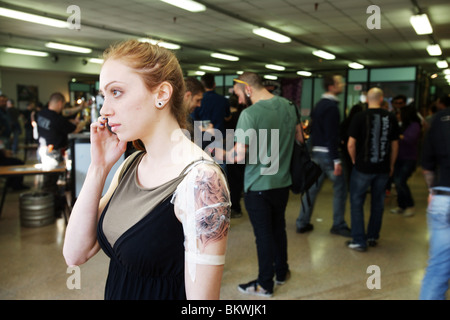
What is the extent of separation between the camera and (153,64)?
0.95 meters

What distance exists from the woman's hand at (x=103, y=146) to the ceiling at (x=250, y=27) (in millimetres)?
6080

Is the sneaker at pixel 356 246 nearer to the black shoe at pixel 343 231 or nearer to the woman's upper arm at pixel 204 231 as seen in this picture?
the black shoe at pixel 343 231

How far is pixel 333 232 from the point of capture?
167 inches

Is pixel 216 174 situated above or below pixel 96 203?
→ above

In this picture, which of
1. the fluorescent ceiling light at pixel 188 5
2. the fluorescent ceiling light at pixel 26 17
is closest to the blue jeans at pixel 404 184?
the fluorescent ceiling light at pixel 188 5

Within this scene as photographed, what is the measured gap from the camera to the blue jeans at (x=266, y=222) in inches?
104

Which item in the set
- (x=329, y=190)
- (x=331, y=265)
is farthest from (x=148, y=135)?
(x=329, y=190)

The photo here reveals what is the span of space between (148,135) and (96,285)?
232 cm

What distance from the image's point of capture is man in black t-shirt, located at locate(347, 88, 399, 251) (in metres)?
Answer: 3.54

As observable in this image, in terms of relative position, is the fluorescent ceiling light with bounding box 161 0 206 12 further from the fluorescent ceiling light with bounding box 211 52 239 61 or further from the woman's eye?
the woman's eye

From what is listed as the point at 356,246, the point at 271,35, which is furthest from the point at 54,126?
the point at 271,35

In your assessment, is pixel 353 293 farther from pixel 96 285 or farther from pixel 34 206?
pixel 34 206

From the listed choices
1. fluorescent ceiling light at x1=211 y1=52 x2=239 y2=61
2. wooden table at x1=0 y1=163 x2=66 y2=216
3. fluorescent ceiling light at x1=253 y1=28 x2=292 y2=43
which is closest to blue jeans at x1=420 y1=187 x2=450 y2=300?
wooden table at x1=0 y1=163 x2=66 y2=216

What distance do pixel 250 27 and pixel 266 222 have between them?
6825 mm
